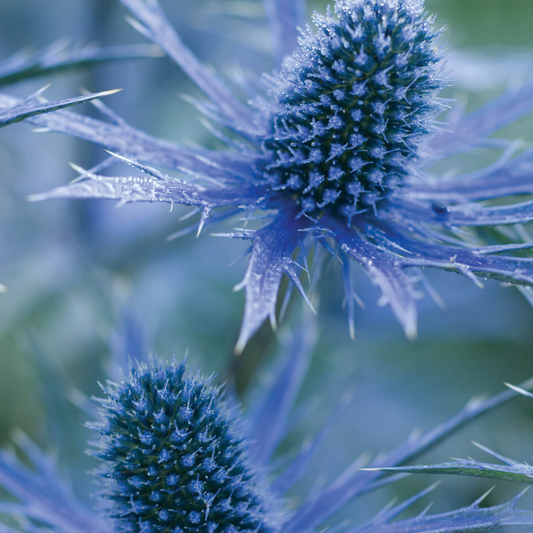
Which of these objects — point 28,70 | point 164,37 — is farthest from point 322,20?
point 28,70

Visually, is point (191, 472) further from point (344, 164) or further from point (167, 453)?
point (344, 164)

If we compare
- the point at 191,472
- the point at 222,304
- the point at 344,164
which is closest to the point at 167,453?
the point at 191,472

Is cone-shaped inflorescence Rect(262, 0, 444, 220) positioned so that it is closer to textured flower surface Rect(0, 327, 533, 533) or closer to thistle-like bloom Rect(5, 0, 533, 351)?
thistle-like bloom Rect(5, 0, 533, 351)

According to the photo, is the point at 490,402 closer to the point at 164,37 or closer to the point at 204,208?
the point at 204,208

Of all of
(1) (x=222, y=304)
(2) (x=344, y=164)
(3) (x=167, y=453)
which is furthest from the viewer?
(1) (x=222, y=304)

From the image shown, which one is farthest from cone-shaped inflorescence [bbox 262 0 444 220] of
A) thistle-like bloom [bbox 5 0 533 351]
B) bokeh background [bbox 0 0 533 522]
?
bokeh background [bbox 0 0 533 522]

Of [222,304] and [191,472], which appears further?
[222,304]

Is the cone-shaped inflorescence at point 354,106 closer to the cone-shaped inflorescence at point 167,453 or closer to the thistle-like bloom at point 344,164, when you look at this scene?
the thistle-like bloom at point 344,164
